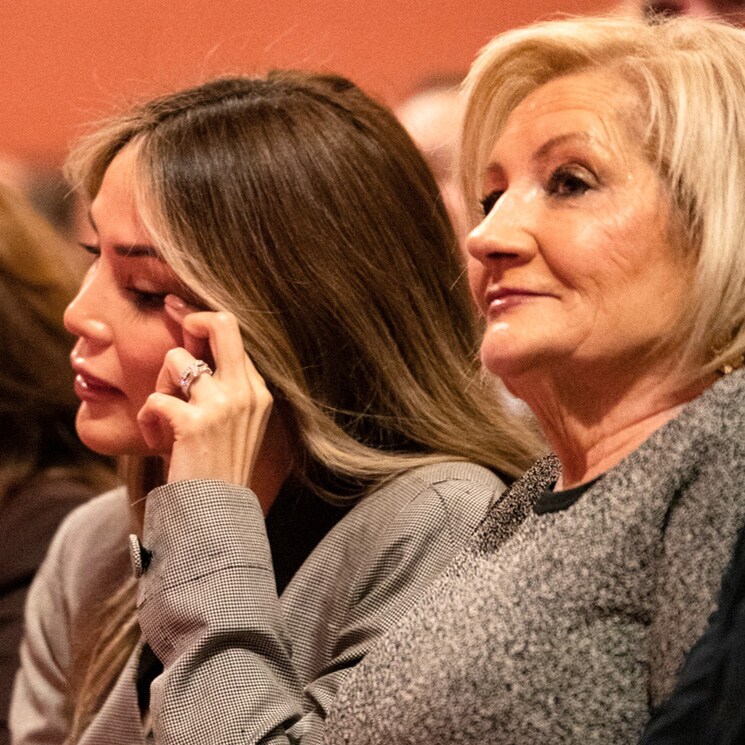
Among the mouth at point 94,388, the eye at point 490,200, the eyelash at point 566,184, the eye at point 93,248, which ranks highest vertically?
the eyelash at point 566,184

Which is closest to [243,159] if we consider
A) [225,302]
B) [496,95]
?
[225,302]

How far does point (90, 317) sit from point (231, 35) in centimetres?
143

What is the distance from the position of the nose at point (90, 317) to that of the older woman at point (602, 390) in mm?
566

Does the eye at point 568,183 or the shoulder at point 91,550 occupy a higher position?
the eye at point 568,183

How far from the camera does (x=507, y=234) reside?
1153mm

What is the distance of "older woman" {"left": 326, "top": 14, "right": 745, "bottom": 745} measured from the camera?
101 centimetres

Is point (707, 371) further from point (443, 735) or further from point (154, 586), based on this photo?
point (154, 586)

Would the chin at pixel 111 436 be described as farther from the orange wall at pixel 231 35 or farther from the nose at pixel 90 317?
the orange wall at pixel 231 35

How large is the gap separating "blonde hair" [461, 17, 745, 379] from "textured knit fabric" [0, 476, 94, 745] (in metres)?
1.24

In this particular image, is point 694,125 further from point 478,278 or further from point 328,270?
point 328,270

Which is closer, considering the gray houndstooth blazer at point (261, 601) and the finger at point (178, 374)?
the gray houndstooth blazer at point (261, 601)

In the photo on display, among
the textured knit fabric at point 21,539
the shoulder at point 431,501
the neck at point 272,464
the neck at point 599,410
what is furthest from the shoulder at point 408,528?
the textured knit fabric at point 21,539

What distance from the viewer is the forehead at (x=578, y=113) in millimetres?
1127

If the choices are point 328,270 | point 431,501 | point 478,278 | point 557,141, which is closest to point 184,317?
point 328,270
